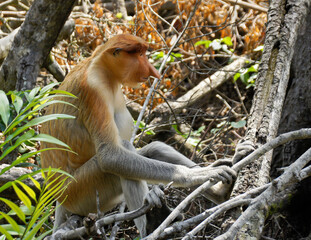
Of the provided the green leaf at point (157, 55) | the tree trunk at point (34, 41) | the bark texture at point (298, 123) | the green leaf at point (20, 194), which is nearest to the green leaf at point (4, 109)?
the green leaf at point (20, 194)

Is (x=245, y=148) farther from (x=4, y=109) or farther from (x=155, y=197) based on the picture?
(x=4, y=109)

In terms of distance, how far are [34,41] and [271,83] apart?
2896mm

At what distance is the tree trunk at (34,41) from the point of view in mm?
4977

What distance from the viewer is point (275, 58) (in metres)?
3.69

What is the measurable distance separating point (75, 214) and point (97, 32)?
450 centimetres

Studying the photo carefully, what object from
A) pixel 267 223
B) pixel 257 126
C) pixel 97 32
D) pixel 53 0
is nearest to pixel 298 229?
pixel 267 223

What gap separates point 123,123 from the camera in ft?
14.2

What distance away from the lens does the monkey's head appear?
3.88 metres

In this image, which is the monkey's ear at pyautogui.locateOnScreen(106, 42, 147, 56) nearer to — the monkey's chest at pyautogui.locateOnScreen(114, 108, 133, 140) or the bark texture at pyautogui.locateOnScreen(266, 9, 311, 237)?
the monkey's chest at pyautogui.locateOnScreen(114, 108, 133, 140)

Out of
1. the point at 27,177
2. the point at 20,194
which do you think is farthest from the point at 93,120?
the point at 20,194

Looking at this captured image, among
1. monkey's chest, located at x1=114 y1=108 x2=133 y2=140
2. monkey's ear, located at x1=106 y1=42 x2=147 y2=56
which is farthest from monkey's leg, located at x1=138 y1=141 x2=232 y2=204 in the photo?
monkey's ear, located at x1=106 y1=42 x2=147 y2=56

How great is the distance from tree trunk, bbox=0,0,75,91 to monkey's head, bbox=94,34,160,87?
1285 mm

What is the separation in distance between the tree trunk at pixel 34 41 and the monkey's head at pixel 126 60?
1.28 meters

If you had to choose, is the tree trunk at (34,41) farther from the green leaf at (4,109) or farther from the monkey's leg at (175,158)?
the green leaf at (4,109)
